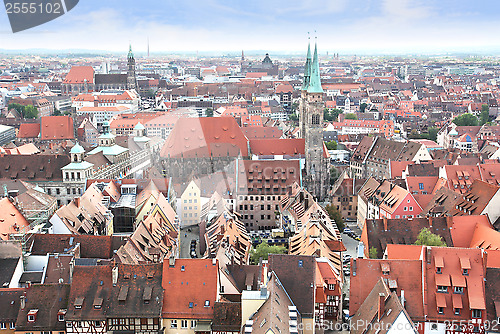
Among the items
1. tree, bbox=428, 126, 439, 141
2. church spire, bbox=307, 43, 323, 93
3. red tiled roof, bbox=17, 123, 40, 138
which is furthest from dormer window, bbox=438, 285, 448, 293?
tree, bbox=428, 126, 439, 141

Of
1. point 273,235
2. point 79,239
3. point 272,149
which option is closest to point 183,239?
point 273,235

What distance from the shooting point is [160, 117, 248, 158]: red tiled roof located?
9044 centimetres

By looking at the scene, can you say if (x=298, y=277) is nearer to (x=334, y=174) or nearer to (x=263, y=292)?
(x=263, y=292)

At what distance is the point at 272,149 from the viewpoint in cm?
9169

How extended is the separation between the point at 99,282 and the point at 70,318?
3.10 m

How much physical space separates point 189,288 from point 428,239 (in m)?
22.9

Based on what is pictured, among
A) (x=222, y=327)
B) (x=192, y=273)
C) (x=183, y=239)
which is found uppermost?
(x=192, y=273)

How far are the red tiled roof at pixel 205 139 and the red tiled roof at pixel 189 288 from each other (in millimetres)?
50203

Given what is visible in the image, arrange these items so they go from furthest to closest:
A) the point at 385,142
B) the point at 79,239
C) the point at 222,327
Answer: the point at 385,142, the point at 79,239, the point at 222,327

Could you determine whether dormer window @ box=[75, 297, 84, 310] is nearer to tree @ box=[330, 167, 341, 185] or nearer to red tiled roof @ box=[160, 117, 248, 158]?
red tiled roof @ box=[160, 117, 248, 158]

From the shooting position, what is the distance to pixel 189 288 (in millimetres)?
39969

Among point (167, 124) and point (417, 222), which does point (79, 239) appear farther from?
point (167, 124)

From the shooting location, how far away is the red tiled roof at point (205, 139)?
90.4 meters

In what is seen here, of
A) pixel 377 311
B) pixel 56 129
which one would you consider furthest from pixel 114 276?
pixel 56 129
